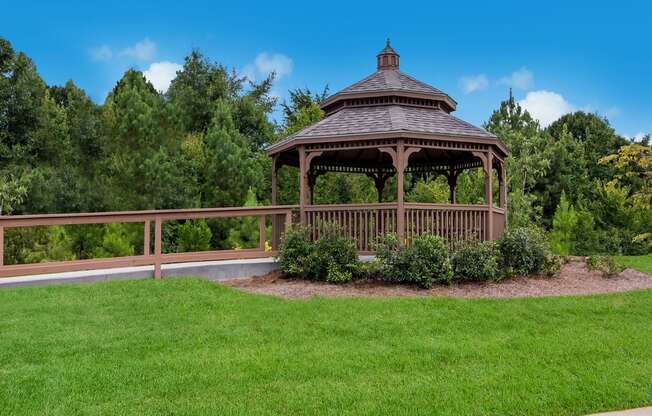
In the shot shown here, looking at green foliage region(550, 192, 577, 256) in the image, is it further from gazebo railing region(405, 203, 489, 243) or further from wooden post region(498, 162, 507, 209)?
gazebo railing region(405, 203, 489, 243)

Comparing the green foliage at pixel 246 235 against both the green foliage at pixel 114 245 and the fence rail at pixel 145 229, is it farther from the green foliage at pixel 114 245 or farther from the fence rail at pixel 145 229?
the fence rail at pixel 145 229

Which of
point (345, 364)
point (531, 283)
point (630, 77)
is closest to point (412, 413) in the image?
point (345, 364)

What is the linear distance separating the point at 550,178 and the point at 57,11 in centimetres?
2426

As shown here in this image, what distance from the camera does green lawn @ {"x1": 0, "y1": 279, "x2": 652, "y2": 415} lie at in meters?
4.40

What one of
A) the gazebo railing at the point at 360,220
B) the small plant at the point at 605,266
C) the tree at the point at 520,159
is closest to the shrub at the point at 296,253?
the gazebo railing at the point at 360,220

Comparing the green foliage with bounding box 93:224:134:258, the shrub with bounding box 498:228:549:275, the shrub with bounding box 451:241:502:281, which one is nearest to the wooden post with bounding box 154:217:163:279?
the green foliage with bounding box 93:224:134:258

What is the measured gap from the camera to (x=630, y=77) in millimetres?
19172

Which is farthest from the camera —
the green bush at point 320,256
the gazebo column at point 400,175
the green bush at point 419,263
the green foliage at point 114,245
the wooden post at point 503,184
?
the green foliage at point 114,245

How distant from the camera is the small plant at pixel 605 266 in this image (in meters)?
10.7

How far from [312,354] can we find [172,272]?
497 centimetres

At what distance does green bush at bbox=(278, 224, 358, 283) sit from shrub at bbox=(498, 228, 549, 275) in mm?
2889

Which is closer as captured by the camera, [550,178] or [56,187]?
[56,187]

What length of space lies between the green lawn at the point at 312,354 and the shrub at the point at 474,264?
4.54ft

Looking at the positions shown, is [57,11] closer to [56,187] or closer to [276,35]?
[56,187]
